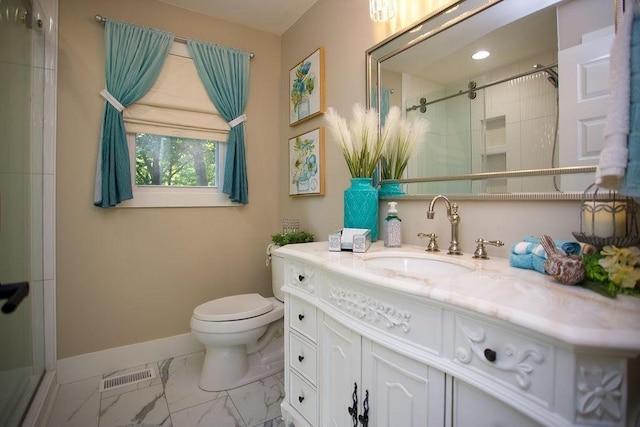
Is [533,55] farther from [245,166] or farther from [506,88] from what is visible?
[245,166]

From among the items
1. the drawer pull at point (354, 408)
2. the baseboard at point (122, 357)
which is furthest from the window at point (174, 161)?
the drawer pull at point (354, 408)

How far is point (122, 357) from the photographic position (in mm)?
1919

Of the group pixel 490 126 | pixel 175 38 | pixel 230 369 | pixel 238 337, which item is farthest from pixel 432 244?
pixel 175 38

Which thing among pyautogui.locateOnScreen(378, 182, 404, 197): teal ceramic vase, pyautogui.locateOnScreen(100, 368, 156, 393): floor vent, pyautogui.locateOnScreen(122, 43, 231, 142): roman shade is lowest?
pyautogui.locateOnScreen(100, 368, 156, 393): floor vent

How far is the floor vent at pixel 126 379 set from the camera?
1.74 m

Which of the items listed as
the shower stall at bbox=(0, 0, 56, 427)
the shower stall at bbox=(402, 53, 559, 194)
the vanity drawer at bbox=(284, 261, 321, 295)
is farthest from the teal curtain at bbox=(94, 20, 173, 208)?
the shower stall at bbox=(402, 53, 559, 194)

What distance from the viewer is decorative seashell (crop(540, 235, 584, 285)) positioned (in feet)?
2.22

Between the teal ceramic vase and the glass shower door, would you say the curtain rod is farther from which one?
the teal ceramic vase

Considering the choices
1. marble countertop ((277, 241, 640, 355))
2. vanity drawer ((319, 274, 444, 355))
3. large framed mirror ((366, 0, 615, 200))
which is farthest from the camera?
large framed mirror ((366, 0, 615, 200))

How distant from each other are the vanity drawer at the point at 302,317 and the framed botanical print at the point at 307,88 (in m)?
1.20

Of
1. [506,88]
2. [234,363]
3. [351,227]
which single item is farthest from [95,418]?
[506,88]

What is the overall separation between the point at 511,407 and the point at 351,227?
895 millimetres

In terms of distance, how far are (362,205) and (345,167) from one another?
442 mm

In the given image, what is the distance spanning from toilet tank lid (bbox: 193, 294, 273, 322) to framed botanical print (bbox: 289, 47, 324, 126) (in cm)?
124
